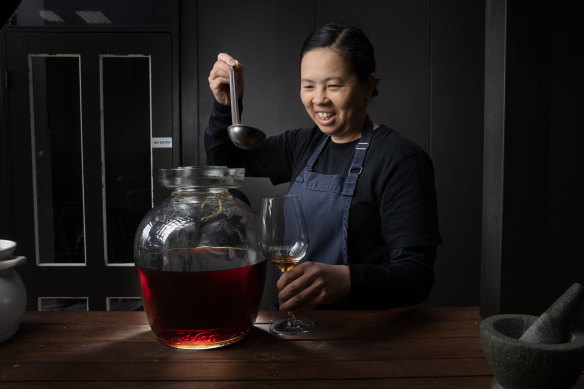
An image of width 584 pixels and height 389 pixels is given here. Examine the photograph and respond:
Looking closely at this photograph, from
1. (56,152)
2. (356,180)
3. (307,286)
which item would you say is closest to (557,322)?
(307,286)

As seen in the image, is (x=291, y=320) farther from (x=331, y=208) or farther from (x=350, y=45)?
(x=350, y=45)

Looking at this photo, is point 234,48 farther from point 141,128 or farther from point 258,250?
point 258,250

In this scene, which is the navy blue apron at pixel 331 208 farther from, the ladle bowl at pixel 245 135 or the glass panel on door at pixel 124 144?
the glass panel on door at pixel 124 144

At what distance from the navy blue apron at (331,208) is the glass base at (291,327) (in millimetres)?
416

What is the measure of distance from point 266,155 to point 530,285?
1.08 meters

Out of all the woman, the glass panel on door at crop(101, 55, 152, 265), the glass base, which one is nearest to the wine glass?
the glass base

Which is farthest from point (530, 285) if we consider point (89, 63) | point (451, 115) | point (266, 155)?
point (89, 63)

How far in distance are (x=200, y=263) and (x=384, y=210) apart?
0.69m

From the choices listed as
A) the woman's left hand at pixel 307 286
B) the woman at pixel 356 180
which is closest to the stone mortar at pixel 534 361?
the woman's left hand at pixel 307 286

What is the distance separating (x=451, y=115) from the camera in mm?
2846

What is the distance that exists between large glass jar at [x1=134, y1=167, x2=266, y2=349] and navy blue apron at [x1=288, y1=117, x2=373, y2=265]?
536 millimetres

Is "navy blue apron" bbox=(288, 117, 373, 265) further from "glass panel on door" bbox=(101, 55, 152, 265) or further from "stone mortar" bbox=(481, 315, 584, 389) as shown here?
"glass panel on door" bbox=(101, 55, 152, 265)

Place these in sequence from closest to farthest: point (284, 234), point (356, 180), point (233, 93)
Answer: point (284, 234) < point (233, 93) < point (356, 180)

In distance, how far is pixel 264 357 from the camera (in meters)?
0.76
